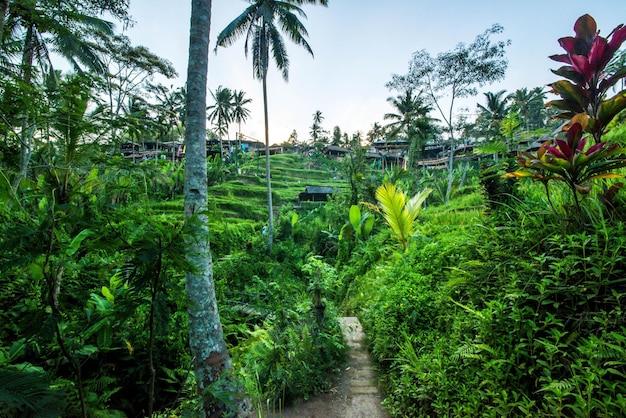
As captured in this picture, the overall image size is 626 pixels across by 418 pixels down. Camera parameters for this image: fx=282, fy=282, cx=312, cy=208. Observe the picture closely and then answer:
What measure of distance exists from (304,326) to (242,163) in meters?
26.1

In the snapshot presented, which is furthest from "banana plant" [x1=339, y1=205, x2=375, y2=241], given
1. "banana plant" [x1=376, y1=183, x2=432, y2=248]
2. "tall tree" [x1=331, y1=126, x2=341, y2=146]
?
"tall tree" [x1=331, y1=126, x2=341, y2=146]

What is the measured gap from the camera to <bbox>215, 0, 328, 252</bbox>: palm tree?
35.5ft

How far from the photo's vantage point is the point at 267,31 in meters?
11.4

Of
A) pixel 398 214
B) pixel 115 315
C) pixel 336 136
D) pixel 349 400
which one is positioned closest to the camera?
pixel 115 315

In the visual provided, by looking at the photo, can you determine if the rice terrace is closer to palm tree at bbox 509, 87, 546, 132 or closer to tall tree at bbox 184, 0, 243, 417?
tall tree at bbox 184, 0, 243, 417

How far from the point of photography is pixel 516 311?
1.86m

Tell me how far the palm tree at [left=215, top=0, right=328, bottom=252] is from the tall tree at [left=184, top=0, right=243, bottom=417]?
9.28m

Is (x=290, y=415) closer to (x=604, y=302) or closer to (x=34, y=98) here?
(x=604, y=302)

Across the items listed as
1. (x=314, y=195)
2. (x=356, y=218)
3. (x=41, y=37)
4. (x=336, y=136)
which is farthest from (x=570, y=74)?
(x=336, y=136)

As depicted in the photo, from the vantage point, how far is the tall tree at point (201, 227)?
2.53 metres

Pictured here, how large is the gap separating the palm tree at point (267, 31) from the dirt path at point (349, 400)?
9.05 meters

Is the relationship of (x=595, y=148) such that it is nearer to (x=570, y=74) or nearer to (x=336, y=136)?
(x=570, y=74)

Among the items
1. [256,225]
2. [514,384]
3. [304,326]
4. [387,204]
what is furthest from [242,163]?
[514,384]

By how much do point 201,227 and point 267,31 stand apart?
37.5 feet
